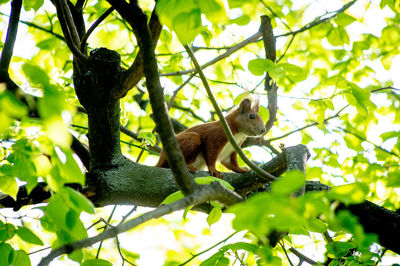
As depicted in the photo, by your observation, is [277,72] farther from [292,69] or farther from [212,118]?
[212,118]

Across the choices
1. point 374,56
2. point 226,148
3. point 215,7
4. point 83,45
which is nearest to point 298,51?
point 374,56

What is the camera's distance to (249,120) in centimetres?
642

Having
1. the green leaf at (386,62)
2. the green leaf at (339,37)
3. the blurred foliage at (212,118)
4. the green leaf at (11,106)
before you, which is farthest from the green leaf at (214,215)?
the green leaf at (386,62)

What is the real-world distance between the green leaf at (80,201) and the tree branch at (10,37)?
1.76 metres

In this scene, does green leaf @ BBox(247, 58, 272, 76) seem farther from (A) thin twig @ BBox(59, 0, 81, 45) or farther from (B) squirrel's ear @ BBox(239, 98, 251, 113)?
(B) squirrel's ear @ BBox(239, 98, 251, 113)

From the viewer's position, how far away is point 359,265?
8.52 feet

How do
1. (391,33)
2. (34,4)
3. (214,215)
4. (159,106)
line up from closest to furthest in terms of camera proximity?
(159,106) < (214,215) < (34,4) < (391,33)

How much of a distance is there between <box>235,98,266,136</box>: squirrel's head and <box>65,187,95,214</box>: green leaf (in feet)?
15.4

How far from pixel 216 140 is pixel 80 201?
4.04 metres

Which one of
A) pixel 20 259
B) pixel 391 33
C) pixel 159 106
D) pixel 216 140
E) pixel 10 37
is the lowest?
pixel 20 259

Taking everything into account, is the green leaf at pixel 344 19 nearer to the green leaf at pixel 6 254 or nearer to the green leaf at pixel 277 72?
the green leaf at pixel 277 72

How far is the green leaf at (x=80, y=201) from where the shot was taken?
1678mm

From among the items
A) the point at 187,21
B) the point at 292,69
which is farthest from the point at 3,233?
the point at 292,69

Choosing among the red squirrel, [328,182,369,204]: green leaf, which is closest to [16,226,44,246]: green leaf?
[328,182,369,204]: green leaf
